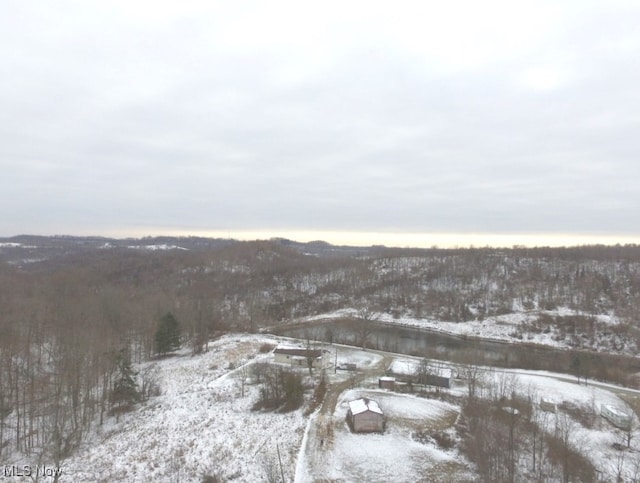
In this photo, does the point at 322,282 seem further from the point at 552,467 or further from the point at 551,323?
the point at 552,467

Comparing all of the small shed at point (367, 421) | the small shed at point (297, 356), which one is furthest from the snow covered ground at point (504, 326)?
the small shed at point (367, 421)

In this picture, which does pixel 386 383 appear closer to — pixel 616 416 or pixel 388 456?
pixel 388 456

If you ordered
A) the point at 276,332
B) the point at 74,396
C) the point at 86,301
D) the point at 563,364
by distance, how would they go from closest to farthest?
1. the point at 74,396
2. the point at 563,364
3. the point at 86,301
4. the point at 276,332

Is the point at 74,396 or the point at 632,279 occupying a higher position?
the point at 632,279

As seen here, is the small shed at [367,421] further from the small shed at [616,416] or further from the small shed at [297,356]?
the small shed at [616,416]

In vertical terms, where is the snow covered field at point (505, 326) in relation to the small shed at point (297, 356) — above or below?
below

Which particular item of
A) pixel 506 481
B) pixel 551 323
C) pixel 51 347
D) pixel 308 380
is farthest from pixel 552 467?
pixel 551 323
